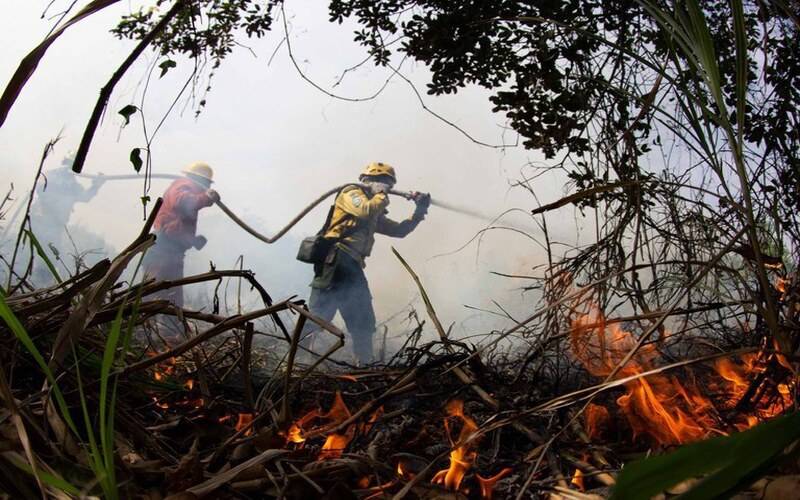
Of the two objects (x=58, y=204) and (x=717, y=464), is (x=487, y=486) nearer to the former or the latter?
(x=717, y=464)

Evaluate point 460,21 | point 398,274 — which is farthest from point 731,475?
point 398,274

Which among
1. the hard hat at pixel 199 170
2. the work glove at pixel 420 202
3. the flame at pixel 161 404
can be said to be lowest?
the flame at pixel 161 404

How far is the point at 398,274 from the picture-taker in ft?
27.8

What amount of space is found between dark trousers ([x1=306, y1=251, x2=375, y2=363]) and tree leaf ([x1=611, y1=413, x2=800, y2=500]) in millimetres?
5319

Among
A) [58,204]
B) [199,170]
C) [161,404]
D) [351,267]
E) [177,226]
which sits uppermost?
[58,204]

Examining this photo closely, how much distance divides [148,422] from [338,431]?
0.35 meters

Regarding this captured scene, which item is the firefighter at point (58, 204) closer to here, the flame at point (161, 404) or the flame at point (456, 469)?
the flame at point (161, 404)

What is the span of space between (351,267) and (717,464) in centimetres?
544

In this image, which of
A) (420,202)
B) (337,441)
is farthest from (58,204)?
(337,441)

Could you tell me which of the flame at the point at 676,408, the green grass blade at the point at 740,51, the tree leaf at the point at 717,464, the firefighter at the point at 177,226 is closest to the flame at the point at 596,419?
the flame at the point at 676,408

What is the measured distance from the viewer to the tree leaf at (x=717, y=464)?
0.28m

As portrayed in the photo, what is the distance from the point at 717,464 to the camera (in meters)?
0.29

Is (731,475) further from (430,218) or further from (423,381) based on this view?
(430,218)

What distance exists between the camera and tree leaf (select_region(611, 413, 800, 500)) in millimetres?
277
